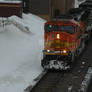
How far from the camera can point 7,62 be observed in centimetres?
2006

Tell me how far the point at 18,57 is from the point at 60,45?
3.90 m

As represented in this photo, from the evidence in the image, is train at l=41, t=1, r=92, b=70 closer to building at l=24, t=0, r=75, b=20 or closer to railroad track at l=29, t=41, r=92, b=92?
railroad track at l=29, t=41, r=92, b=92

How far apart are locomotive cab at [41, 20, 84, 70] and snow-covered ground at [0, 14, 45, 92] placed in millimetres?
1127

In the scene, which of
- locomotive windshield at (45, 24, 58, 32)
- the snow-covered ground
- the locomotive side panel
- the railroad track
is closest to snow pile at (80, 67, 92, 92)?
the railroad track

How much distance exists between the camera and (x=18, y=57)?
2162cm

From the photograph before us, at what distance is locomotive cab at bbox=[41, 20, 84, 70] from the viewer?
19.1 m

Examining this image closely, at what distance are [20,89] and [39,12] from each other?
25509 mm

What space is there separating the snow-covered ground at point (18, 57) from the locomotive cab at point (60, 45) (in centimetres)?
113

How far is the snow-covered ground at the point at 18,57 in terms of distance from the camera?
16.8m

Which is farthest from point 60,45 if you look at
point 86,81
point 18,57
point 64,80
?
point 18,57

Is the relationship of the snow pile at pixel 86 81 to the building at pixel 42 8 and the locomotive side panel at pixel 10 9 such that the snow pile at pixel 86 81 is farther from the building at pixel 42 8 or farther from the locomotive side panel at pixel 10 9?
the building at pixel 42 8

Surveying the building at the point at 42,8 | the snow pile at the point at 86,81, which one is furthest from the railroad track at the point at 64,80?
the building at the point at 42,8

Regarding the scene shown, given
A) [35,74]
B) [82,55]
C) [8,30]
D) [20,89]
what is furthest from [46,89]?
[8,30]

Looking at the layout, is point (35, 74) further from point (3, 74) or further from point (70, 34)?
point (70, 34)
